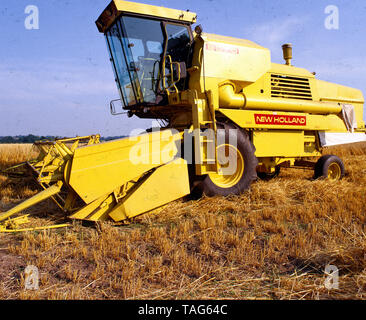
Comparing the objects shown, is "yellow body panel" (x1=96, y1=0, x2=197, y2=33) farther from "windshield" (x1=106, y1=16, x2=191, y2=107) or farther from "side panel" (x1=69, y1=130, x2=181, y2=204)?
"side panel" (x1=69, y1=130, x2=181, y2=204)

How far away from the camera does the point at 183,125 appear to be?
5004mm

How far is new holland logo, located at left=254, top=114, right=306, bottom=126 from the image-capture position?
199 inches

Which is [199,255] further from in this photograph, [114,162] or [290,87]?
[290,87]

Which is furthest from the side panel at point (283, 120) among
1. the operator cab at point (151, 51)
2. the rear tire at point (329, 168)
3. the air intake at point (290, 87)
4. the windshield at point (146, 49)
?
the windshield at point (146, 49)

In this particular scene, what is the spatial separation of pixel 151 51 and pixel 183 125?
→ 1.31 m

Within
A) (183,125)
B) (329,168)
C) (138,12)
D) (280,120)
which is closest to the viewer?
(138,12)

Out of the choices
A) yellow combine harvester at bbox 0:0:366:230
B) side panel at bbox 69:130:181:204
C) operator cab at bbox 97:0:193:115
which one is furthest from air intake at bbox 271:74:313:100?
side panel at bbox 69:130:181:204

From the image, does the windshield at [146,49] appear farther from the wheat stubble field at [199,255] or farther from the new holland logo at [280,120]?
the wheat stubble field at [199,255]

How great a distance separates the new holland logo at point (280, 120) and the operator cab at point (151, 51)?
140 cm

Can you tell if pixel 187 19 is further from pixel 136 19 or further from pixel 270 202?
pixel 270 202

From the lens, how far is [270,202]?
4191 millimetres

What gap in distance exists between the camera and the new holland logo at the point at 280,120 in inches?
199

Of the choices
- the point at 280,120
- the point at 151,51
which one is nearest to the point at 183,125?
the point at 151,51
